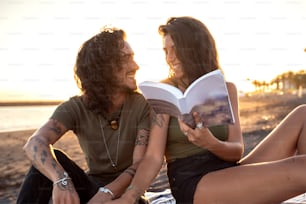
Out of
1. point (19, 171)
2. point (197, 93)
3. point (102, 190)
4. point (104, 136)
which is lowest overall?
point (19, 171)

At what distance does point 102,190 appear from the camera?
1.32 meters

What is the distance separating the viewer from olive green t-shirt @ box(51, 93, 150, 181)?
1.47m

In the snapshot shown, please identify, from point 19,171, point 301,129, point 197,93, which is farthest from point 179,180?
point 19,171

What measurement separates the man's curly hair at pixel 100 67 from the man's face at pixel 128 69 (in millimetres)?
14

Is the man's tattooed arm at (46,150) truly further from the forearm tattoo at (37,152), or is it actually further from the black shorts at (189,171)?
the black shorts at (189,171)

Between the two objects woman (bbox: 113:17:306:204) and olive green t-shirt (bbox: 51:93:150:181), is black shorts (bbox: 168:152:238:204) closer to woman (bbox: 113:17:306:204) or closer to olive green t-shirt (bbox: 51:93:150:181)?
woman (bbox: 113:17:306:204)

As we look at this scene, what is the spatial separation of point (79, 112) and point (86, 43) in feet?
0.75

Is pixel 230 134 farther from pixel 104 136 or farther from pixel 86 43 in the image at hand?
pixel 86 43

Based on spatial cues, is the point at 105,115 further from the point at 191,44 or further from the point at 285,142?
the point at 285,142

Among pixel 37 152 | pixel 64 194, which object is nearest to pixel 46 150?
pixel 37 152

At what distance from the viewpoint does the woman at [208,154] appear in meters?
1.24

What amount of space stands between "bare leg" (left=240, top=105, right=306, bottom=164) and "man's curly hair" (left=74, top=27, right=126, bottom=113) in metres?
0.48

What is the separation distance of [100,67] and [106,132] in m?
0.21

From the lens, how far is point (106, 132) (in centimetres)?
147
